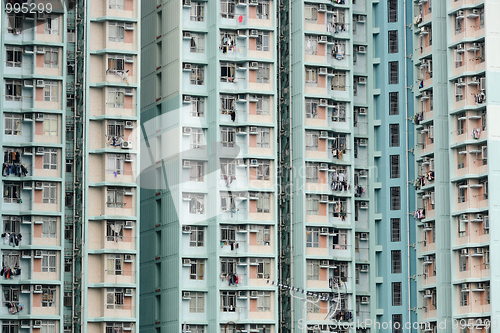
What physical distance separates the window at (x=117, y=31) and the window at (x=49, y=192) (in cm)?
1048

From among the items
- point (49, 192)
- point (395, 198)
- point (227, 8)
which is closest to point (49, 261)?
point (49, 192)

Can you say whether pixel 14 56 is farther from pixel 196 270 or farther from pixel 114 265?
pixel 196 270

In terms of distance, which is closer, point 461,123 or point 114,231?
point 114,231

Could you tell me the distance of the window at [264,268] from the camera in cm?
8956

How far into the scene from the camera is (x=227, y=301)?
3479 inches

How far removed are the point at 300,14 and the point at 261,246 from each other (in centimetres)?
1625

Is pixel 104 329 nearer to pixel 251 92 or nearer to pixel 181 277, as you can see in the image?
pixel 181 277

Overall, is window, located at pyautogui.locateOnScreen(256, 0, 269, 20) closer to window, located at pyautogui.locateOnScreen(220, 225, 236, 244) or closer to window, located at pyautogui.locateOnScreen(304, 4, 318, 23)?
window, located at pyautogui.locateOnScreen(304, 4, 318, 23)

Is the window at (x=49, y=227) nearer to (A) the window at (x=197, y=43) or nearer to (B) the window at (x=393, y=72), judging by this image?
(A) the window at (x=197, y=43)

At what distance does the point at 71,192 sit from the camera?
89.1 metres

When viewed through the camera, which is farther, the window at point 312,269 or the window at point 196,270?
the window at point 312,269

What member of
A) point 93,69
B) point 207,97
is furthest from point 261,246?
point 93,69

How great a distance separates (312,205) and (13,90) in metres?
21.3

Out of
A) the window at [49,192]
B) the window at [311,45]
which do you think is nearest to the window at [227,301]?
the window at [49,192]
